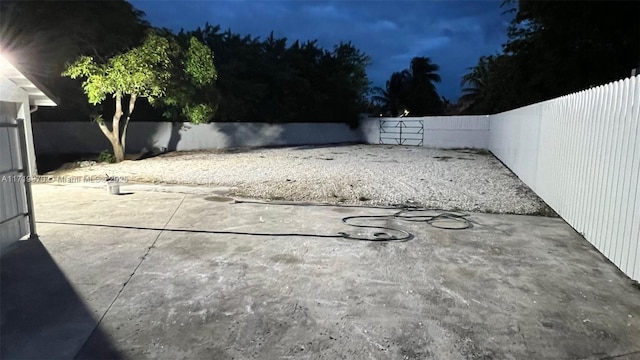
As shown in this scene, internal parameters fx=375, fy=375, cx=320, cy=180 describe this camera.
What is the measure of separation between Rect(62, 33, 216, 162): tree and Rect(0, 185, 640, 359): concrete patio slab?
6858mm

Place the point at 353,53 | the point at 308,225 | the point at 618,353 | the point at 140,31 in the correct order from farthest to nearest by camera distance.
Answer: the point at 353,53, the point at 140,31, the point at 308,225, the point at 618,353

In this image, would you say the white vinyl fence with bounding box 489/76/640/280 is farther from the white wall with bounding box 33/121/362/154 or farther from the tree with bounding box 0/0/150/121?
the white wall with bounding box 33/121/362/154

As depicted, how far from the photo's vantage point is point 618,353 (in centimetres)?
224

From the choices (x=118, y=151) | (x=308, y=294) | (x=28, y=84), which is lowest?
(x=308, y=294)

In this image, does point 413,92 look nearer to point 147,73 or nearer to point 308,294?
point 147,73

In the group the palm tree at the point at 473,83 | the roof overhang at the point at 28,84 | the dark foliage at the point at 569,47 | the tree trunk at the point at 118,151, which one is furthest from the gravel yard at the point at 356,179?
the palm tree at the point at 473,83

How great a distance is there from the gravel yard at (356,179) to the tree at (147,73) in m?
2.10

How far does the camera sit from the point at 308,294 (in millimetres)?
2988

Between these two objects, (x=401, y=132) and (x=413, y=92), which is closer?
(x=401, y=132)

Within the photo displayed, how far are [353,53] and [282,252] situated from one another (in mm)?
21405

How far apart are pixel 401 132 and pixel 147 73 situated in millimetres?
14435

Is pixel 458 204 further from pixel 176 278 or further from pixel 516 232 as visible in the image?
pixel 176 278

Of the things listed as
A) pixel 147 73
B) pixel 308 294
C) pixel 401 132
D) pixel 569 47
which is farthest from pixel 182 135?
pixel 569 47

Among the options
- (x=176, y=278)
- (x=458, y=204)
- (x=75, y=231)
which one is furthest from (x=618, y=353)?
(x=75, y=231)
